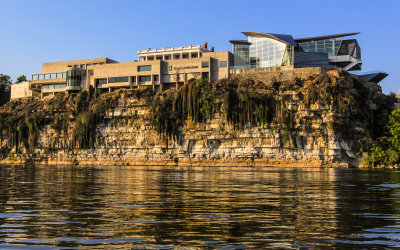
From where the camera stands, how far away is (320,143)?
60094 millimetres

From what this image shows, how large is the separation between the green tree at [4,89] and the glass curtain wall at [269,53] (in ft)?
222

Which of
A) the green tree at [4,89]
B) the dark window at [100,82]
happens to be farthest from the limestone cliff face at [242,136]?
the green tree at [4,89]

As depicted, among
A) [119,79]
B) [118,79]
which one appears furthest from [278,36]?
[118,79]

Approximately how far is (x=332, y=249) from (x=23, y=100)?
307 feet

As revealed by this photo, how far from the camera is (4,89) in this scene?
4341 inches

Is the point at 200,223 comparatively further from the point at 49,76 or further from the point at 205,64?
the point at 49,76

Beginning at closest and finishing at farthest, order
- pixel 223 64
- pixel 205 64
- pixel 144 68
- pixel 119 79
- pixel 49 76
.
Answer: pixel 223 64
pixel 205 64
pixel 144 68
pixel 119 79
pixel 49 76

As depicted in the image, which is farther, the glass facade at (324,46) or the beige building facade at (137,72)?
the glass facade at (324,46)

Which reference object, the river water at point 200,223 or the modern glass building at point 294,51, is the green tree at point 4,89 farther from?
the river water at point 200,223

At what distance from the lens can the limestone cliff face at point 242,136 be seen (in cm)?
6034

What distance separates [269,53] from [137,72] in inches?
1013

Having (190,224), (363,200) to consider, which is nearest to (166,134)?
(363,200)

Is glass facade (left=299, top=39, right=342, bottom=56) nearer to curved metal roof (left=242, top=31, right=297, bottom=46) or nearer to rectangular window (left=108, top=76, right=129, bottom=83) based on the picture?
curved metal roof (left=242, top=31, right=297, bottom=46)

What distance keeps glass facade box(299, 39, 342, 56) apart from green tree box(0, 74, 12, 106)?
77452 mm
